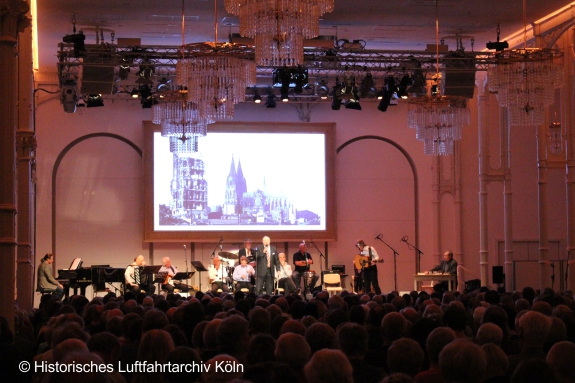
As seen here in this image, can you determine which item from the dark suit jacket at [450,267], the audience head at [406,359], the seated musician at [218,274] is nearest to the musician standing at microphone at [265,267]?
the seated musician at [218,274]

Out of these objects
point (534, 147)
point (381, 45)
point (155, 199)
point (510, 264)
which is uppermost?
point (381, 45)

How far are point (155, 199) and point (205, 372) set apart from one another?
15.0 metres

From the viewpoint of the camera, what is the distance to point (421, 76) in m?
14.9

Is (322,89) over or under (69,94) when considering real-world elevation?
over

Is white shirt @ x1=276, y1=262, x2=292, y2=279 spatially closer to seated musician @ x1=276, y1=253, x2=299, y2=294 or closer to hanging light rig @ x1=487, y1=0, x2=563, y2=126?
seated musician @ x1=276, y1=253, x2=299, y2=294

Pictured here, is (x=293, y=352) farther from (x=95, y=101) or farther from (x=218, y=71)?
(x=95, y=101)

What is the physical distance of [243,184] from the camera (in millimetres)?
18766

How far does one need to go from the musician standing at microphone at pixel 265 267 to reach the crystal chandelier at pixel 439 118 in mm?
5296

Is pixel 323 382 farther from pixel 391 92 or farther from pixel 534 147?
pixel 534 147

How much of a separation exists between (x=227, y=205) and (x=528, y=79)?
936 centimetres

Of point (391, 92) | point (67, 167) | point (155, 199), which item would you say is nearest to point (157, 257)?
point (155, 199)

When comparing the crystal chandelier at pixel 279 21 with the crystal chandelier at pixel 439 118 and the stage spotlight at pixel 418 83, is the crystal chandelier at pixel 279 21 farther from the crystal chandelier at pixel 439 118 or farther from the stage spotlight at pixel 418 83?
the stage spotlight at pixel 418 83

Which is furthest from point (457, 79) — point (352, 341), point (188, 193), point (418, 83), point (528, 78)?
point (352, 341)

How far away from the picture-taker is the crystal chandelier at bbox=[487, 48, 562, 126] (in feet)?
35.2
